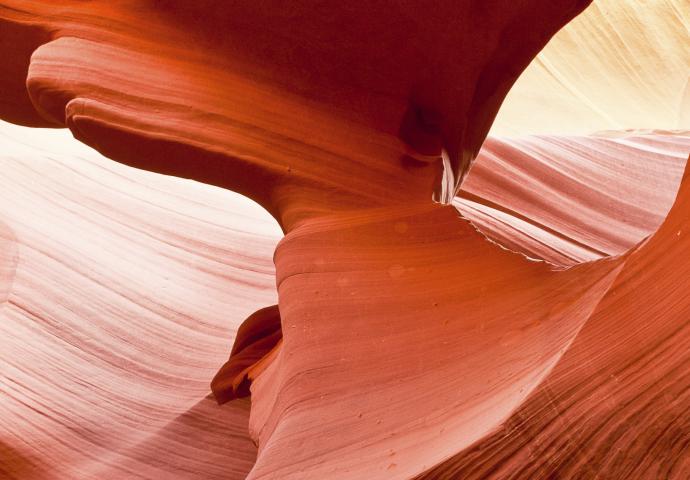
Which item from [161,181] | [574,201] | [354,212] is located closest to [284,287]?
[354,212]

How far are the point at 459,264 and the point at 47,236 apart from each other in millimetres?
1018

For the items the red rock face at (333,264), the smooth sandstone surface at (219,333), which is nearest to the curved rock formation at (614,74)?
the smooth sandstone surface at (219,333)

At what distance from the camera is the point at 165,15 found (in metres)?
1.01

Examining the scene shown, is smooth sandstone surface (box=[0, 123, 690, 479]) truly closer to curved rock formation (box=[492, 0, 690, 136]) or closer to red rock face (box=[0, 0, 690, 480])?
red rock face (box=[0, 0, 690, 480])

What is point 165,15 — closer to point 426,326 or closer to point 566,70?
point 426,326

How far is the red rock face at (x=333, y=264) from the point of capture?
1.94ft

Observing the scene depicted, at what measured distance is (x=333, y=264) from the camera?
82 centimetres

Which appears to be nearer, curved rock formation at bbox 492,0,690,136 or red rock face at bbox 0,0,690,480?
red rock face at bbox 0,0,690,480

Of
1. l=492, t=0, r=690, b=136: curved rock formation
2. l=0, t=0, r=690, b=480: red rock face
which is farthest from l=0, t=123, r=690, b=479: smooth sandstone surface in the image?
l=492, t=0, r=690, b=136: curved rock formation

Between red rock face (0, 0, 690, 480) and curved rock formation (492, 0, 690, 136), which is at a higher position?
curved rock formation (492, 0, 690, 136)

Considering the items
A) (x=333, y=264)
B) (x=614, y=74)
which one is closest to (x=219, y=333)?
(x=333, y=264)

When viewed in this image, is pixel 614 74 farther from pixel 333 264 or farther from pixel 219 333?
pixel 333 264

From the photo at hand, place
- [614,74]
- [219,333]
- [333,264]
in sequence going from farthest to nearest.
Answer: [614,74]
[219,333]
[333,264]

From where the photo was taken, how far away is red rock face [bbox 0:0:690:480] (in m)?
0.59
